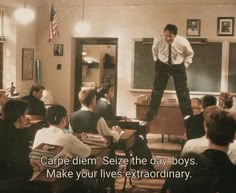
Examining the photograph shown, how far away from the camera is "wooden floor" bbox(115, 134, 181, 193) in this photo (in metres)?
5.21

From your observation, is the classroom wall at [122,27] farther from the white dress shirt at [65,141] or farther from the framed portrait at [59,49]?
the white dress shirt at [65,141]

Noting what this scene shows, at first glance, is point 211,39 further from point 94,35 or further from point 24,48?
point 24,48

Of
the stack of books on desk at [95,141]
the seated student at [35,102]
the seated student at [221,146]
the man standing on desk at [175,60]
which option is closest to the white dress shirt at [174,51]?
the man standing on desk at [175,60]

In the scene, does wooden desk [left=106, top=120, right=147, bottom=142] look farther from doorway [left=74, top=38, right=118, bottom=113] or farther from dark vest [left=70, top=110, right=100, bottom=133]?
doorway [left=74, top=38, right=118, bottom=113]

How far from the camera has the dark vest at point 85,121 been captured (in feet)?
14.8

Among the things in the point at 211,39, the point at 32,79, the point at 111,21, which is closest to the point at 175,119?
the point at 211,39

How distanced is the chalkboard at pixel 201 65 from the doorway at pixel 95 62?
0.65 metres

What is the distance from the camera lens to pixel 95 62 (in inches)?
361

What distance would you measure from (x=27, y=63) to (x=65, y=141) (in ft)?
18.5

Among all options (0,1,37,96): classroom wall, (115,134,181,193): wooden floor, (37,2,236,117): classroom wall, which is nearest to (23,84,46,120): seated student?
(115,134,181,193): wooden floor

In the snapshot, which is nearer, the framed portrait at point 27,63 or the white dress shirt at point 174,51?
the white dress shirt at point 174,51

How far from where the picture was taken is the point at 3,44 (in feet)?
27.4

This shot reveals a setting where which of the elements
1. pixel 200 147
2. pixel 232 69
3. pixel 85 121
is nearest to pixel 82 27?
pixel 232 69

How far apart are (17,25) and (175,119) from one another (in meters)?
3.53
